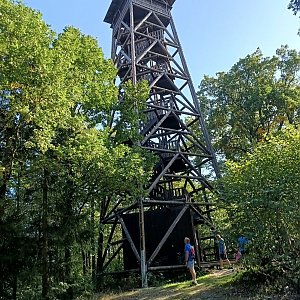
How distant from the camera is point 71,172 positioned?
35.4 feet

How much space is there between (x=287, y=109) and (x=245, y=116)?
7.96 feet

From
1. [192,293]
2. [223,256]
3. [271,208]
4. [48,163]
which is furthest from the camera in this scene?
[223,256]

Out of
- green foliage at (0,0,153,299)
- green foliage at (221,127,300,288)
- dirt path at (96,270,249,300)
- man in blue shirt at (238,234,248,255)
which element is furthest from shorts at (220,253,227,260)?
green foliage at (221,127,300,288)

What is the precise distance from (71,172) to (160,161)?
678cm

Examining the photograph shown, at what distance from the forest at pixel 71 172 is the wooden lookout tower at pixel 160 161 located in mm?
2372

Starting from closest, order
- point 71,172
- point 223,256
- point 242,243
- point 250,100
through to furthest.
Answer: point 242,243, point 71,172, point 223,256, point 250,100

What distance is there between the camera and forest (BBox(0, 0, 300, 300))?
8.42 metres

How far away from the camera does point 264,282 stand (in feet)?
28.0

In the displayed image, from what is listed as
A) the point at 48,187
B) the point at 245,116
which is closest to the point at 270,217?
the point at 48,187

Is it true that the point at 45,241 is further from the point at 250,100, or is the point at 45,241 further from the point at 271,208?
the point at 250,100

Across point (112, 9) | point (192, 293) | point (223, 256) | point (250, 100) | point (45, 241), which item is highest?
point (112, 9)

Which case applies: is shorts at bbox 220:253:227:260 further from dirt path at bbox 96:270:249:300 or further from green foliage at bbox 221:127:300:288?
green foliage at bbox 221:127:300:288

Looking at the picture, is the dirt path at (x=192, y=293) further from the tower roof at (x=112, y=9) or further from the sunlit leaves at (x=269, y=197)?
the tower roof at (x=112, y=9)

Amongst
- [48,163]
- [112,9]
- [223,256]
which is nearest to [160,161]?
[223,256]
